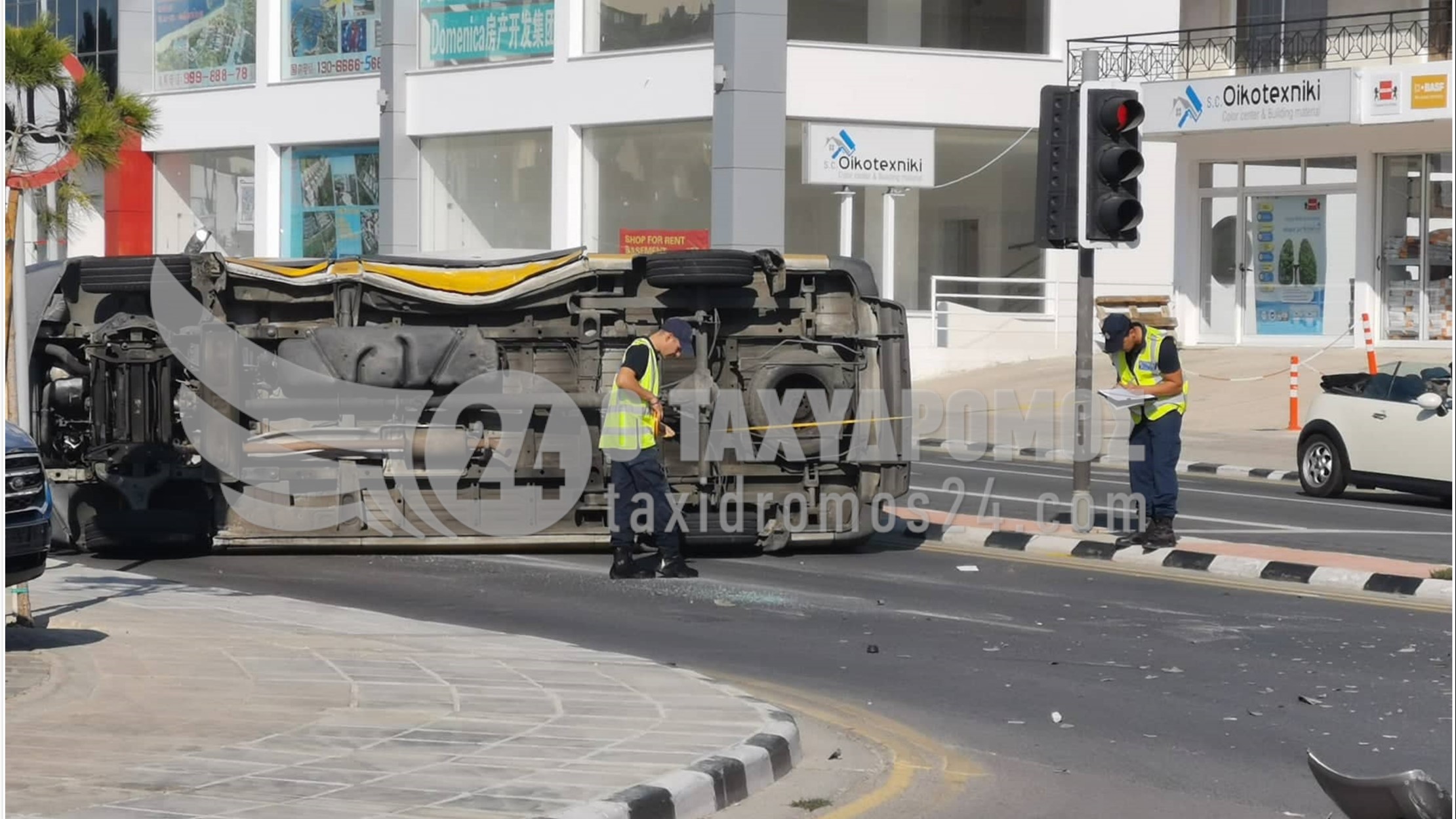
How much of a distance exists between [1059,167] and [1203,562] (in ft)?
10.6

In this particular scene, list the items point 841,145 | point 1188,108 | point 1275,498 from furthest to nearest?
point 841,145 < point 1188,108 < point 1275,498

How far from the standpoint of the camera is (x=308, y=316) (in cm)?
1341

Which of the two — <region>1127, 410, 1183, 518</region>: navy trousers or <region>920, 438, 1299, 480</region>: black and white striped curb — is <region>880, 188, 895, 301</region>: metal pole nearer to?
<region>920, 438, 1299, 480</region>: black and white striped curb

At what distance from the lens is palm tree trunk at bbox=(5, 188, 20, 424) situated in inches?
356

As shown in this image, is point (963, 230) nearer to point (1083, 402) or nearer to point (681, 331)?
point (1083, 402)

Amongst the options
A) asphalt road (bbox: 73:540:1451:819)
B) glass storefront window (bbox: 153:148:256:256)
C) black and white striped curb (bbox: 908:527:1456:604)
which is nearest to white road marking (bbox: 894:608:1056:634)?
asphalt road (bbox: 73:540:1451:819)

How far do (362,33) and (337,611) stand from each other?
27485mm

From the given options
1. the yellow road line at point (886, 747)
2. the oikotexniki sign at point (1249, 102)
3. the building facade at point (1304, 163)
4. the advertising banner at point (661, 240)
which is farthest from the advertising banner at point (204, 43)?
the yellow road line at point (886, 747)

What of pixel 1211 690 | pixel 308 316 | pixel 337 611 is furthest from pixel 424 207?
pixel 1211 690

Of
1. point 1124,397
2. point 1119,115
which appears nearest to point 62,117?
point 1124,397

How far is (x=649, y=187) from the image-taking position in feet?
107

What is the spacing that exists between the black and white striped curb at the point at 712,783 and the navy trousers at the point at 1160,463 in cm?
642

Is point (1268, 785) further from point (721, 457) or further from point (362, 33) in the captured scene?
point (362, 33)

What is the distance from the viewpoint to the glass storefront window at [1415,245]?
29.5 m
